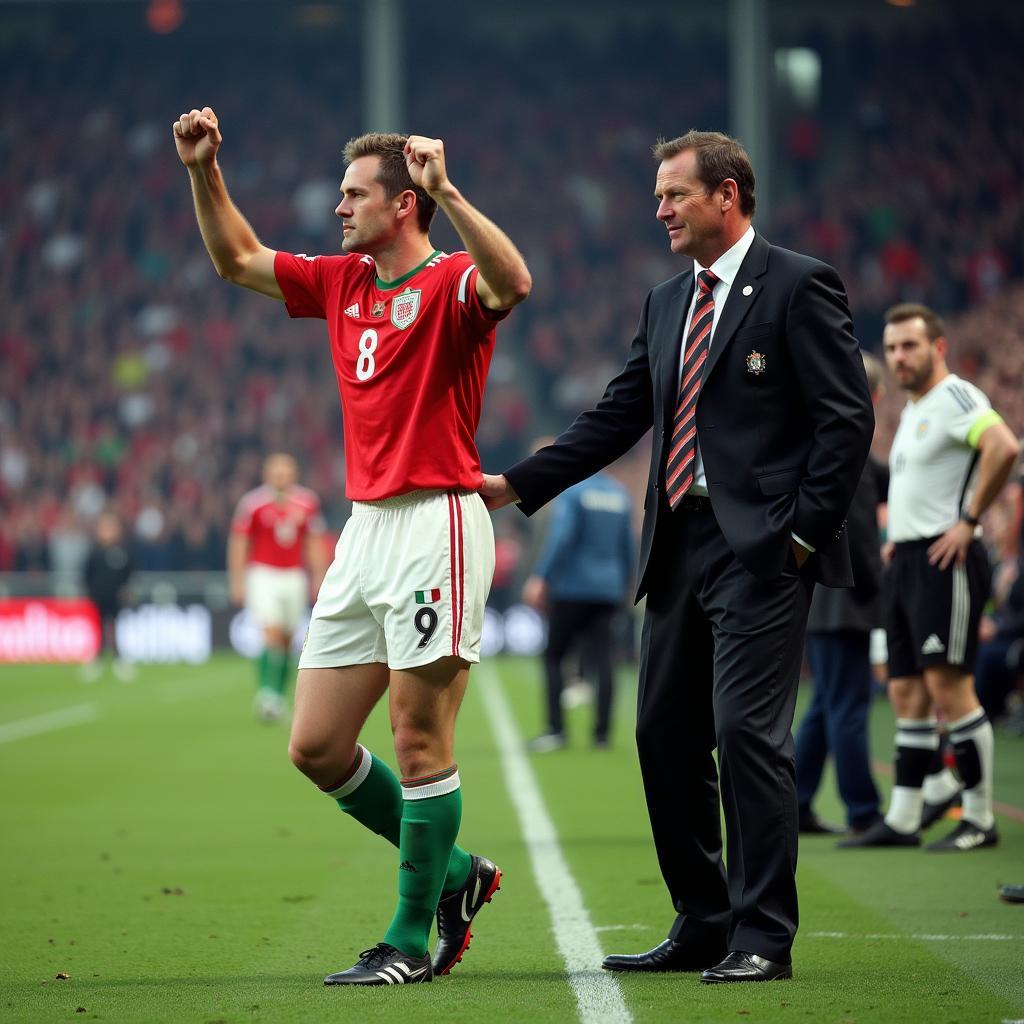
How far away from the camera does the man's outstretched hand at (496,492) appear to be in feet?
16.2

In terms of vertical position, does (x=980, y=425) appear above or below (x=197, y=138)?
below

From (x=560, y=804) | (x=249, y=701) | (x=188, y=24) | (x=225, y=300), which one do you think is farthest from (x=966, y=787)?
(x=188, y=24)

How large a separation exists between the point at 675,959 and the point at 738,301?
6.01ft

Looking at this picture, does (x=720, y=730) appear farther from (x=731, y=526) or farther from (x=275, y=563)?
(x=275, y=563)

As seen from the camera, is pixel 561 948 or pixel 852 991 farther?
pixel 561 948

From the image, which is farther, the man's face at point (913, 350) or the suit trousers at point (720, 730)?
the man's face at point (913, 350)

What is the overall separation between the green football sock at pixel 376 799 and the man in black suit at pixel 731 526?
19.9 inches

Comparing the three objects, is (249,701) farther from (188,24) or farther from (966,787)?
(188,24)

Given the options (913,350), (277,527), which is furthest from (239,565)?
(913,350)

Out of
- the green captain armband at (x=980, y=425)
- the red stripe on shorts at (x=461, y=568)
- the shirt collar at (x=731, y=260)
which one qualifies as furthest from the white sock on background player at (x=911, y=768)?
the red stripe on shorts at (x=461, y=568)

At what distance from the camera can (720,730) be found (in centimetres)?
460

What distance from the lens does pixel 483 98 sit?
37.0 m

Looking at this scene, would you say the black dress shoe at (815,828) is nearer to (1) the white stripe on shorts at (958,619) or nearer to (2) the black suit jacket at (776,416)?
(1) the white stripe on shorts at (958,619)

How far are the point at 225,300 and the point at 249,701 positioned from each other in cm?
1781
